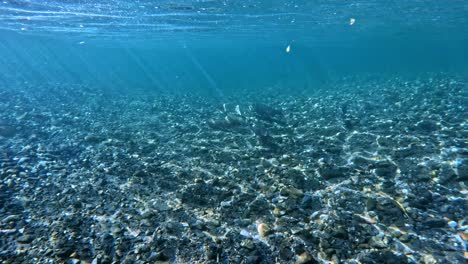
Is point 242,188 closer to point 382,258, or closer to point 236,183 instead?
point 236,183

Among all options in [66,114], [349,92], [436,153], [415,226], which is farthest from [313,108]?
[66,114]

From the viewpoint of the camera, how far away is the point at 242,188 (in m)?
8.12

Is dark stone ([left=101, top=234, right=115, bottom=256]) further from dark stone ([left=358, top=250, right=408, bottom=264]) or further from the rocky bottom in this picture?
dark stone ([left=358, top=250, right=408, bottom=264])

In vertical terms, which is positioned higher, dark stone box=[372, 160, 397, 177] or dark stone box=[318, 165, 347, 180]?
dark stone box=[372, 160, 397, 177]

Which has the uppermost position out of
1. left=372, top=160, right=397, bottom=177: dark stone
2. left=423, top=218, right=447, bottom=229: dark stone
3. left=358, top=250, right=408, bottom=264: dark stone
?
left=423, top=218, right=447, bottom=229: dark stone

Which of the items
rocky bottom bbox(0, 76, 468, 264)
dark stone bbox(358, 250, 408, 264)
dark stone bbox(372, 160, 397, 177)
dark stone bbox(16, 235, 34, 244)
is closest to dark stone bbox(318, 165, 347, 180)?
rocky bottom bbox(0, 76, 468, 264)

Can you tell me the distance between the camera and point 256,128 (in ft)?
45.5

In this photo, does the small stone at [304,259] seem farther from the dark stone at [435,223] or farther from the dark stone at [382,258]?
the dark stone at [435,223]

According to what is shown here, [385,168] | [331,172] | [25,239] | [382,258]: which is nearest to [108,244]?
[25,239]

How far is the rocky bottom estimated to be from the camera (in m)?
5.69

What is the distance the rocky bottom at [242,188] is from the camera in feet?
18.7

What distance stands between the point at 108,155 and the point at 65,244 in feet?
17.9

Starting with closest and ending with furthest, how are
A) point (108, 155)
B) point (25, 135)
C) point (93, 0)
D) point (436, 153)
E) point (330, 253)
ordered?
1. point (330, 253)
2. point (436, 153)
3. point (108, 155)
4. point (25, 135)
5. point (93, 0)

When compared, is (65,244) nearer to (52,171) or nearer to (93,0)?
(52,171)
